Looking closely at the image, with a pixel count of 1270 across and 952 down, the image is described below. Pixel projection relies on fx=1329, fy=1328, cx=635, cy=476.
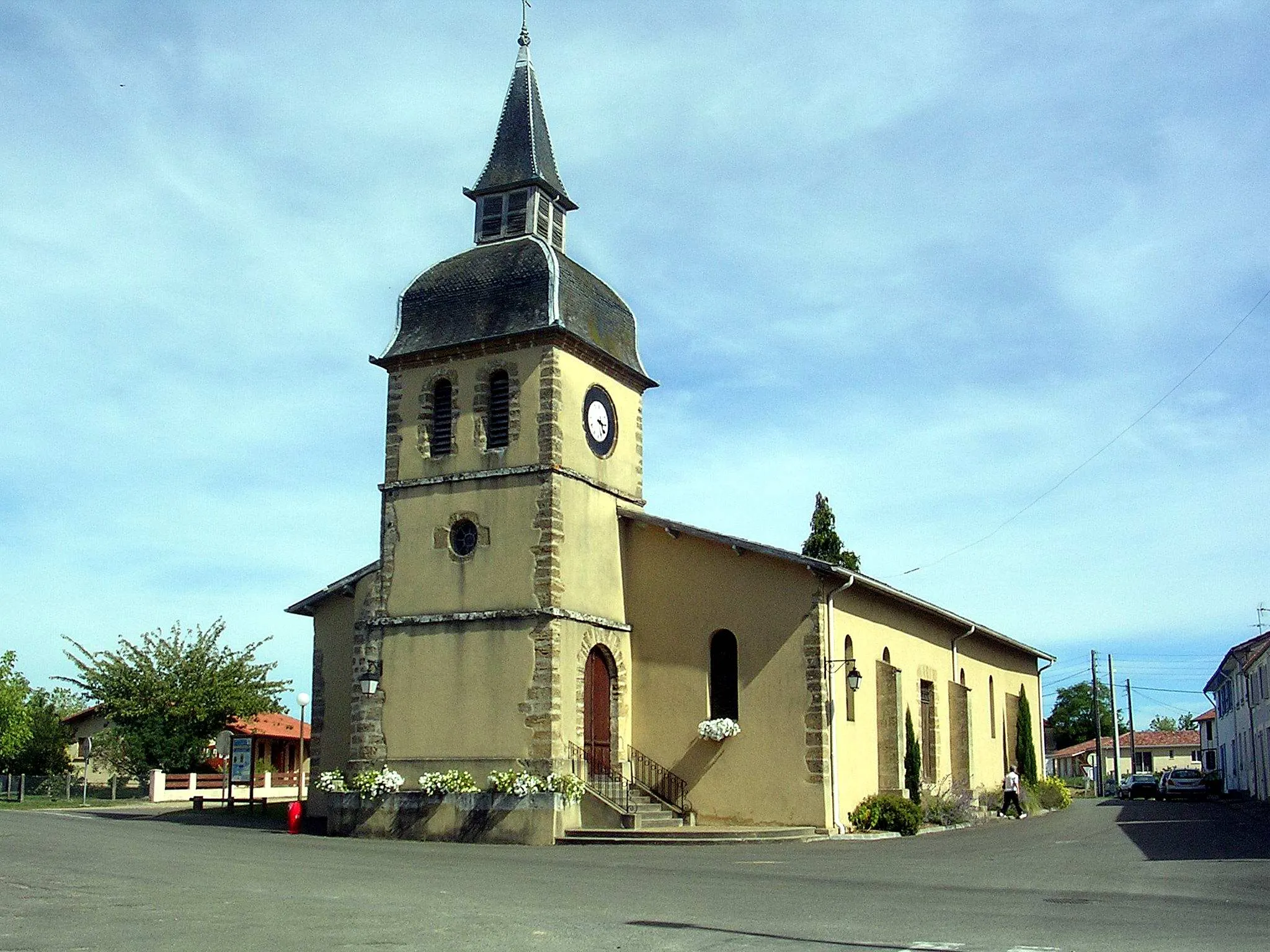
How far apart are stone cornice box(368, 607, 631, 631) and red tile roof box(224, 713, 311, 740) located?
71.5 feet

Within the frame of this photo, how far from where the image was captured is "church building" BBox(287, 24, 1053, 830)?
955 inches

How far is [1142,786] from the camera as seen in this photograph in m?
53.1

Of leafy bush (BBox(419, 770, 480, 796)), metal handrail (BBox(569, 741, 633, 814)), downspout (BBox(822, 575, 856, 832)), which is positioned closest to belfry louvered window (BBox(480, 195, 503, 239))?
downspout (BBox(822, 575, 856, 832))

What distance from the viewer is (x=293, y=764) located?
6269cm

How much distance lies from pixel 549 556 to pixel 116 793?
25533 millimetres

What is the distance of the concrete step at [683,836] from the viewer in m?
21.8

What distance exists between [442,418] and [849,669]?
31.1ft

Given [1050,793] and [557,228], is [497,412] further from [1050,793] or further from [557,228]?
[1050,793]

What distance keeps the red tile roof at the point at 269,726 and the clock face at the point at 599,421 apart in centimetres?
2344

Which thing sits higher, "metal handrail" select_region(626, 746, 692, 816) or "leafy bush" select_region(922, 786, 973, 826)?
"metal handrail" select_region(626, 746, 692, 816)

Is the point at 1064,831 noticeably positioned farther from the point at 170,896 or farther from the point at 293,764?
the point at 293,764

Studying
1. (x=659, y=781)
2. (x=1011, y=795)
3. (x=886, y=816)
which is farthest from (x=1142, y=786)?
(x=659, y=781)

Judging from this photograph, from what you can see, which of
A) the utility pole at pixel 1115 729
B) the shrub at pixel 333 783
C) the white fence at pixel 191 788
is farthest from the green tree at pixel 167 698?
the utility pole at pixel 1115 729

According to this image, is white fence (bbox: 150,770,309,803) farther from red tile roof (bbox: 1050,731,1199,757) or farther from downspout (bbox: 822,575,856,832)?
red tile roof (bbox: 1050,731,1199,757)
